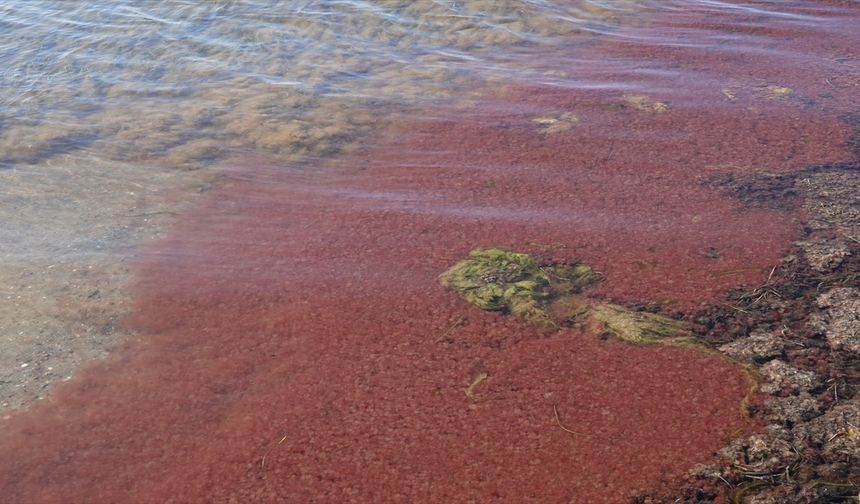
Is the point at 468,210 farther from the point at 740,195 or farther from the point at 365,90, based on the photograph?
the point at 365,90

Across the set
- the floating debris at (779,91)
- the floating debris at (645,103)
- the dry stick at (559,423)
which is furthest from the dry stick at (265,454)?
the floating debris at (779,91)

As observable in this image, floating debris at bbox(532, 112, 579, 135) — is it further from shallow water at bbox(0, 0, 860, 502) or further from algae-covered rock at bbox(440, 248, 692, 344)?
algae-covered rock at bbox(440, 248, 692, 344)

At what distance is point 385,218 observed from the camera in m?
4.55

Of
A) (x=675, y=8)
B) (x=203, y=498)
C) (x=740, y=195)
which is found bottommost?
(x=203, y=498)

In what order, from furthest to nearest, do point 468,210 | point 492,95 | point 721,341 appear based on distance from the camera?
point 492,95 → point 468,210 → point 721,341

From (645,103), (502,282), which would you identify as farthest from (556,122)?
(502,282)

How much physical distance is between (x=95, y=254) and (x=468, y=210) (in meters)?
2.16

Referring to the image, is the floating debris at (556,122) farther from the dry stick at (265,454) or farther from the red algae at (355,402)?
the dry stick at (265,454)

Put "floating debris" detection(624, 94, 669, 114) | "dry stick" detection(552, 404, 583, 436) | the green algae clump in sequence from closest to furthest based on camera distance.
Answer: "dry stick" detection(552, 404, 583, 436)
the green algae clump
"floating debris" detection(624, 94, 669, 114)

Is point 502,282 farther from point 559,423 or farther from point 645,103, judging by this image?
point 645,103

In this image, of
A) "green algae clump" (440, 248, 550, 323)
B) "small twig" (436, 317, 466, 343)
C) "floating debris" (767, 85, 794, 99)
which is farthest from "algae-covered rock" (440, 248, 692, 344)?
"floating debris" (767, 85, 794, 99)

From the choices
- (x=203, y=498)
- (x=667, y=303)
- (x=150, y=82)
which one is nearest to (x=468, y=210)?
(x=667, y=303)

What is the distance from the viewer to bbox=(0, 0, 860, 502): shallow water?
3023 millimetres

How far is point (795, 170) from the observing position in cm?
466
